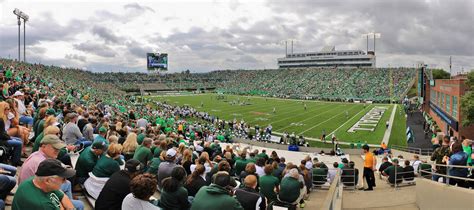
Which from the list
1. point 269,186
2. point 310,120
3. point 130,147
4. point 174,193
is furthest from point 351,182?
point 310,120

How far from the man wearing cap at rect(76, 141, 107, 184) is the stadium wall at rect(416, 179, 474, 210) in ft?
24.3

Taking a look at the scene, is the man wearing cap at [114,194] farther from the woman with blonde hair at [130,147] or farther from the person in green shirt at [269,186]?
the woman with blonde hair at [130,147]

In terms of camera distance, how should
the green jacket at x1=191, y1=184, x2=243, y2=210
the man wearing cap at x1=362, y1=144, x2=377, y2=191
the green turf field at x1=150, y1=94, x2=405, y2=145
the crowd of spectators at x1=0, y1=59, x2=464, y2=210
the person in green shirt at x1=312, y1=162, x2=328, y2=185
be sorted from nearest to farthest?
the crowd of spectators at x1=0, y1=59, x2=464, y2=210
the green jacket at x1=191, y1=184, x2=243, y2=210
the person in green shirt at x1=312, y1=162, x2=328, y2=185
the man wearing cap at x1=362, y1=144, x2=377, y2=191
the green turf field at x1=150, y1=94, x2=405, y2=145

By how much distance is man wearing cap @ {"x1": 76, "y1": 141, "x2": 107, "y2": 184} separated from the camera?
22.3 feet

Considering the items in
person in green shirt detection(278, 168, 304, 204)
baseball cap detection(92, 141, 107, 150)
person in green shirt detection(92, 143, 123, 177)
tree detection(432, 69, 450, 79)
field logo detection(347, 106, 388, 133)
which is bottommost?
field logo detection(347, 106, 388, 133)

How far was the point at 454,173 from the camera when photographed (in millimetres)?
8930

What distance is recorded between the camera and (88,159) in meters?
6.84

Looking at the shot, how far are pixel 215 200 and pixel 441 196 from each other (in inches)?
263

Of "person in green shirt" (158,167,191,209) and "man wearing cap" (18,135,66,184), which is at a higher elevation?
"man wearing cap" (18,135,66,184)

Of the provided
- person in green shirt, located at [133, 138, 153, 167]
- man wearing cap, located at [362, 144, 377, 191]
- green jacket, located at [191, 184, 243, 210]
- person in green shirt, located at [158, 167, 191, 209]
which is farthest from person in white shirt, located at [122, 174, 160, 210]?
man wearing cap, located at [362, 144, 377, 191]

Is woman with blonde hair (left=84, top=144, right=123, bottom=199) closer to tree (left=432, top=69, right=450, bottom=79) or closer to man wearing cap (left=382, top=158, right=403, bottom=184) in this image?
man wearing cap (left=382, top=158, right=403, bottom=184)

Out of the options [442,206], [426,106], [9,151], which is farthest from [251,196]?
[426,106]

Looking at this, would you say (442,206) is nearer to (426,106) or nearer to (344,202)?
(344,202)

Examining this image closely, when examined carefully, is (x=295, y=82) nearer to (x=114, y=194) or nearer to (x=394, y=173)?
(x=394, y=173)
